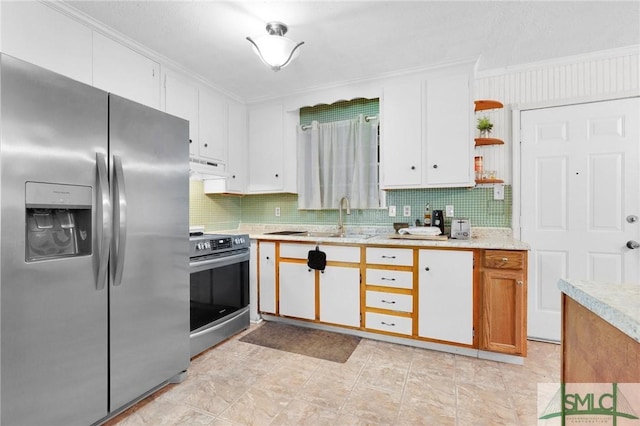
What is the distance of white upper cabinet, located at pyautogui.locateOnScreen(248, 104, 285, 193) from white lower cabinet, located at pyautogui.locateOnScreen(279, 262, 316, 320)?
3.21 ft

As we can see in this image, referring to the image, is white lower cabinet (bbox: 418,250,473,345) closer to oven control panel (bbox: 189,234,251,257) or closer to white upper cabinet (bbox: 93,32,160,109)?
oven control panel (bbox: 189,234,251,257)

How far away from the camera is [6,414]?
1233 mm

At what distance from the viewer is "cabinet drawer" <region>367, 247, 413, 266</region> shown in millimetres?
2521

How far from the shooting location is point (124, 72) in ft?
7.58

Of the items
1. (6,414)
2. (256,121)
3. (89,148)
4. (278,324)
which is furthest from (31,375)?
(256,121)

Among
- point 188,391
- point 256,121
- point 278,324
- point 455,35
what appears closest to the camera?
point 188,391

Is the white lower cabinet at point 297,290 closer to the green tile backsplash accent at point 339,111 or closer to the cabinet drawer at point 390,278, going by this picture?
the cabinet drawer at point 390,278

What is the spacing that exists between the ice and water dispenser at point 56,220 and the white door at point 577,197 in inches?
127

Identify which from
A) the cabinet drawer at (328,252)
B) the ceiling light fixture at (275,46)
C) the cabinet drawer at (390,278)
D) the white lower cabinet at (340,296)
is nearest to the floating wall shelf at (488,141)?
the cabinet drawer at (390,278)

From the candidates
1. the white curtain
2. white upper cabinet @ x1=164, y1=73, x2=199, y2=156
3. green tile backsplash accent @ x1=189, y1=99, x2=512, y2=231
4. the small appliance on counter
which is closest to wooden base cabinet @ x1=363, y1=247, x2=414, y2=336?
the small appliance on counter

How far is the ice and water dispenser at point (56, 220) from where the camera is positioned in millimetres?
1335

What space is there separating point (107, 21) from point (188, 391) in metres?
2.52

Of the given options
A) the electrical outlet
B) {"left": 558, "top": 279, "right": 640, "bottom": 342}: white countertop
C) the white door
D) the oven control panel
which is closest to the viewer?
{"left": 558, "top": 279, "right": 640, "bottom": 342}: white countertop

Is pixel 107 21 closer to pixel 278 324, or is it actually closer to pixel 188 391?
pixel 188 391
